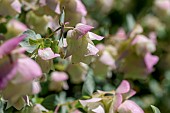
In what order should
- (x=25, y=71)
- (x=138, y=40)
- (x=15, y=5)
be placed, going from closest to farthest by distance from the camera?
(x=25, y=71) < (x=15, y=5) < (x=138, y=40)

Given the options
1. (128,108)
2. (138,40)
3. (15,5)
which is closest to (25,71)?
(128,108)

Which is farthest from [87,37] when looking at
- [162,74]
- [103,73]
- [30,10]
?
[162,74]

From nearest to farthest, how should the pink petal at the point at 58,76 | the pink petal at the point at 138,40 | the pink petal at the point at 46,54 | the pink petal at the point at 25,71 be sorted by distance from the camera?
the pink petal at the point at 25,71, the pink petal at the point at 46,54, the pink petal at the point at 138,40, the pink petal at the point at 58,76

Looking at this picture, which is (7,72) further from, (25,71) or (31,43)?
(31,43)

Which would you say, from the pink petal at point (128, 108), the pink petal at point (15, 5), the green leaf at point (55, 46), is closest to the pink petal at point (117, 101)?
the pink petal at point (128, 108)

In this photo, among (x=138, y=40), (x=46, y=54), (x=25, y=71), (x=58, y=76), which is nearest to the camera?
(x=25, y=71)

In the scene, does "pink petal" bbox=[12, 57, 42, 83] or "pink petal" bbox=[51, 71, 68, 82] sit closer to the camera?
"pink petal" bbox=[12, 57, 42, 83]

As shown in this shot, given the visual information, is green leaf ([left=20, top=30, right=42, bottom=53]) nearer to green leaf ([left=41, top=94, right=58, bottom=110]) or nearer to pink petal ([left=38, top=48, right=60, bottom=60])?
pink petal ([left=38, top=48, right=60, bottom=60])

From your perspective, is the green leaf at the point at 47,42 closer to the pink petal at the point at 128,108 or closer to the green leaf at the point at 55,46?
the green leaf at the point at 55,46

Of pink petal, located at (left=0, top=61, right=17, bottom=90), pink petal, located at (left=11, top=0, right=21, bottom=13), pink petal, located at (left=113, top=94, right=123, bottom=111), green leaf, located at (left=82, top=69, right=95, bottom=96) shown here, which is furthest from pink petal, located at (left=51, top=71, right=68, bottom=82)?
pink petal, located at (left=0, top=61, right=17, bottom=90)

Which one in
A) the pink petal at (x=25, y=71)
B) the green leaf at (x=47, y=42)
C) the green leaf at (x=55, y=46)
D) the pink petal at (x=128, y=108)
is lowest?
the pink petal at (x=128, y=108)

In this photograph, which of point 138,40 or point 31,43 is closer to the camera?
point 31,43

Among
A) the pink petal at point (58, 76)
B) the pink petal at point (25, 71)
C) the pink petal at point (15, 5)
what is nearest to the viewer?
the pink petal at point (25, 71)
